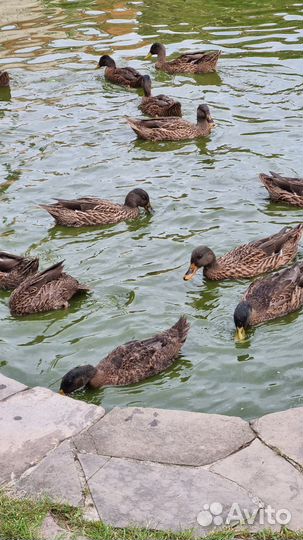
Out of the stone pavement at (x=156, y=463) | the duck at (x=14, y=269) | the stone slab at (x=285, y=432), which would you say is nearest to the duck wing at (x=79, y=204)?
the duck at (x=14, y=269)

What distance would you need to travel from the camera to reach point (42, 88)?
17.0 meters

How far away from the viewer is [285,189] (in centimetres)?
1159

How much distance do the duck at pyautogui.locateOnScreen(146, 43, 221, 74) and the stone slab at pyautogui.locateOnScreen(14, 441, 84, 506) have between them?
1215 centimetres

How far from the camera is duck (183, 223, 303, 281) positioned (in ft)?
32.2

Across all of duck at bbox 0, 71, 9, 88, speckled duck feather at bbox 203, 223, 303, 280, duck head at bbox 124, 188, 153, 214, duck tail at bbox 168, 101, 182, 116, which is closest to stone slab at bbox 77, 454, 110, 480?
speckled duck feather at bbox 203, 223, 303, 280

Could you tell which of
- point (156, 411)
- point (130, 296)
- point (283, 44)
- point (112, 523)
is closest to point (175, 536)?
point (112, 523)

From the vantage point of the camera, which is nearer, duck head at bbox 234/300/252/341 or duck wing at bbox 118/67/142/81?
duck head at bbox 234/300/252/341

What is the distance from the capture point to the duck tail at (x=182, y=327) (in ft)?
27.4

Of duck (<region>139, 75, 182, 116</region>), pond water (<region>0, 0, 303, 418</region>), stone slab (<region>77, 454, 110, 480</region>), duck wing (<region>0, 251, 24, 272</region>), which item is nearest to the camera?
stone slab (<region>77, 454, 110, 480</region>)

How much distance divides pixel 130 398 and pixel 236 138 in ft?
23.3

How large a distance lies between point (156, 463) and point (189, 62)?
12522 millimetres

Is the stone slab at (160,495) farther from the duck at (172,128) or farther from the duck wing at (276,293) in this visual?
the duck at (172,128)

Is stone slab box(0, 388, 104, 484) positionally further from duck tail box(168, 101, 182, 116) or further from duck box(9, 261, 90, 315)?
duck tail box(168, 101, 182, 116)

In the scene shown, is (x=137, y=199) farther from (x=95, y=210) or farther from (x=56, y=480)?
(x=56, y=480)
